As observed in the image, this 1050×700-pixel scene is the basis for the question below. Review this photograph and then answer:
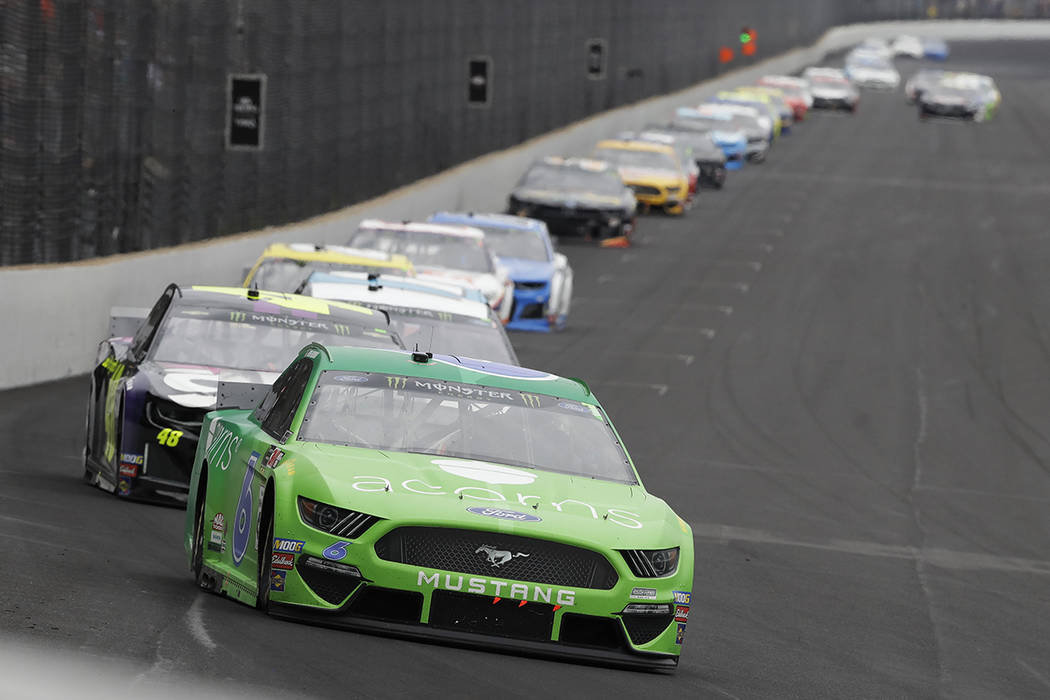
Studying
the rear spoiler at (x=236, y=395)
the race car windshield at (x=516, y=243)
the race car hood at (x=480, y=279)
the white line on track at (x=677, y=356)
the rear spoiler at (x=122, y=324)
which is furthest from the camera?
the race car windshield at (x=516, y=243)

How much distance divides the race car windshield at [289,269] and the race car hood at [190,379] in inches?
282

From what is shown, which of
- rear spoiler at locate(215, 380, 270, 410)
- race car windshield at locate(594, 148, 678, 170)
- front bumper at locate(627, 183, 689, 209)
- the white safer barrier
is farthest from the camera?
front bumper at locate(627, 183, 689, 209)

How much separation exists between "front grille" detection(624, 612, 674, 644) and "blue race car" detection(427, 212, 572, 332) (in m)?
18.6

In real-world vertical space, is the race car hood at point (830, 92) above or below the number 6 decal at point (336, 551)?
above

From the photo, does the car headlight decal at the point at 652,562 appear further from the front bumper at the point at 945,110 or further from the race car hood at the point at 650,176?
the front bumper at the point at 945,110

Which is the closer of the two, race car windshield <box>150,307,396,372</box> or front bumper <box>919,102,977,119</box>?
race car windshield <box>150,307,396,372</box>

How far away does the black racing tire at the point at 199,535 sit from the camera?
977 centimetres

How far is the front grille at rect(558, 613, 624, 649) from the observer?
8562mm

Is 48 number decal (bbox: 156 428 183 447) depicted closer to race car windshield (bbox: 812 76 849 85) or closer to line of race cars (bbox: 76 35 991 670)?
line of race cars (bbox: 76 35 991 670)

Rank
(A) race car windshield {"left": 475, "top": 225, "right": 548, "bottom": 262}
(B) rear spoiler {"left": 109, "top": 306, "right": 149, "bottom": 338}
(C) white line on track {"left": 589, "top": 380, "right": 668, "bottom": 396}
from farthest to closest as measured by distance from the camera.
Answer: (A) race car windshield {"left": 475, "top": 225, "right": 548, "bottom": 262}
(C) white line on track {"left": 589, "top": 380, "right": 668, "bottom": 396}
(B) rear spoiler {"left": 109, "top": 306, "right": 149, "bottom": 338}

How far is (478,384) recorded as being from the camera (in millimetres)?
9672

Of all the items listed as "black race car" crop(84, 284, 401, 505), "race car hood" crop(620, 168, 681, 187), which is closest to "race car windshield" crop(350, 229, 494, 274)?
"black race car" crop(84, 284, 401, 505)

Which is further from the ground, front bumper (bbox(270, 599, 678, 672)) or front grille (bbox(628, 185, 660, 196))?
front grille (bbox(628, 185, 660, 196))

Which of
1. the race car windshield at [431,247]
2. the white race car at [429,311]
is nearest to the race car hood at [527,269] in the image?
the race car windshield at [431,247]
